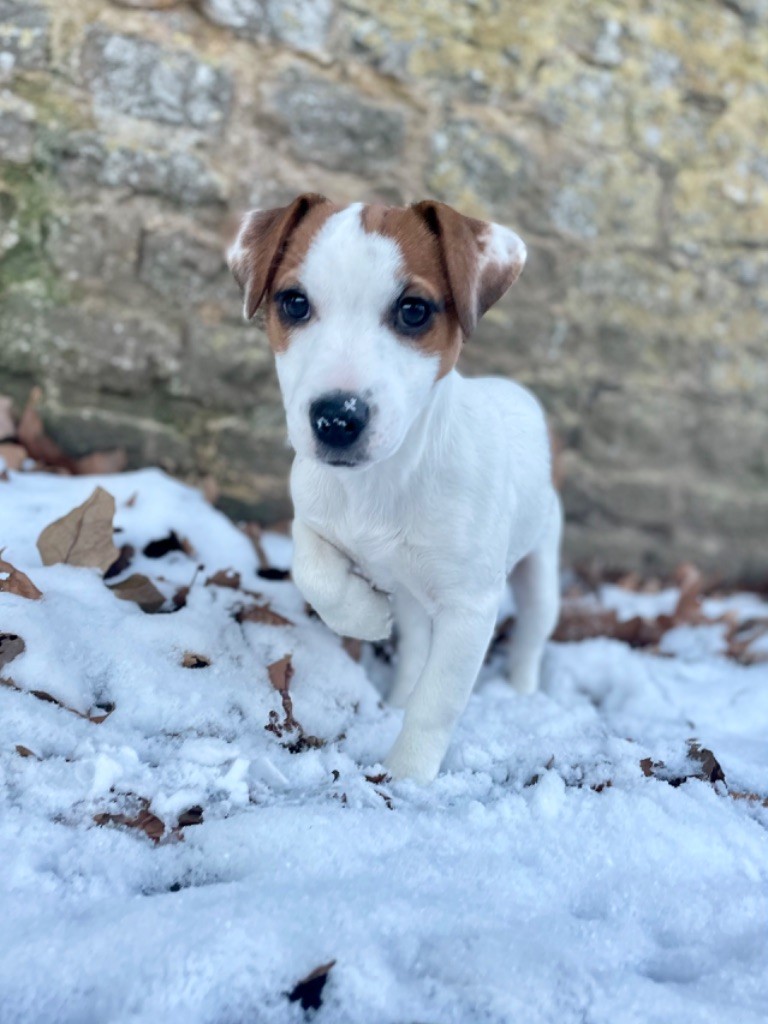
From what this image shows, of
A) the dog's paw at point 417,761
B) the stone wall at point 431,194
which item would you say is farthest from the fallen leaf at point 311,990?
the stone wall at point 431,194

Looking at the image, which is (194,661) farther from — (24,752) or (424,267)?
(424,267)

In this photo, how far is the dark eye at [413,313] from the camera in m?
1.87

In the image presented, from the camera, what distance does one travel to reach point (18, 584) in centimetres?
223

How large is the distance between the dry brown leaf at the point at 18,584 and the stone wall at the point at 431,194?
4.66 feet

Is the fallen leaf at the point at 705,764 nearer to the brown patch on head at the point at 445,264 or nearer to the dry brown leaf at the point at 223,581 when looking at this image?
the brown patch on head at the point at 445,264

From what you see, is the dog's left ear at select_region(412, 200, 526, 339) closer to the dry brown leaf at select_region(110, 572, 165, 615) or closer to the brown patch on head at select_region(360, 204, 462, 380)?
the brown patch on head at select_region(360, 204, 462, 380)

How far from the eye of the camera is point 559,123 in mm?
3795

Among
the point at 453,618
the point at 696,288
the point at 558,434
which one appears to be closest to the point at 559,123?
the point at 696,288

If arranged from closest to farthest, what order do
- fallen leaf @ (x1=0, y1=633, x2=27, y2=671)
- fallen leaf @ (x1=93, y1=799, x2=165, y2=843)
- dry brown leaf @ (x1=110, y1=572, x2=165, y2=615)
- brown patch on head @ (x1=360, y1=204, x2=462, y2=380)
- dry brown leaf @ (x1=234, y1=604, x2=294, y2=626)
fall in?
fallen leaf @ (x1=93, y1=799, x2=165, y2=843) < brown patch on head @ (x1=360, y1=204, x2=462, y2=380) < fallen leaf @ (x1=0, y1=633, x2=27, y2=671) < dry brown leaf @ (x1=110, y1=572, x2=165, y2=615) < dry brown leaf @ (x1=234, y1=604, x2=294, y2=626)

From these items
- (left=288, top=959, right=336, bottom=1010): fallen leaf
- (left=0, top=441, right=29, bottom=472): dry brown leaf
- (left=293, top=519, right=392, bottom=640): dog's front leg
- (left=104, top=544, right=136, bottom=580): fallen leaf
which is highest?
(left=288, top=959, right=336, bottom=1010): fallen leaf

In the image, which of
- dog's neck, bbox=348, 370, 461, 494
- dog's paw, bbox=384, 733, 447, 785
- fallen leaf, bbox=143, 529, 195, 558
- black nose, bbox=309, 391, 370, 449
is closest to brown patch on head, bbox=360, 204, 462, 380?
dog's neck, bbox=348, 370, 461, 494

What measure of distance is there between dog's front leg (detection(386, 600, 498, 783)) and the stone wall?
73.3 inches

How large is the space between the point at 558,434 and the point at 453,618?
7.14 feet

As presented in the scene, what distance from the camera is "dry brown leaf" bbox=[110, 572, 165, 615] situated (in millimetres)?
2477
